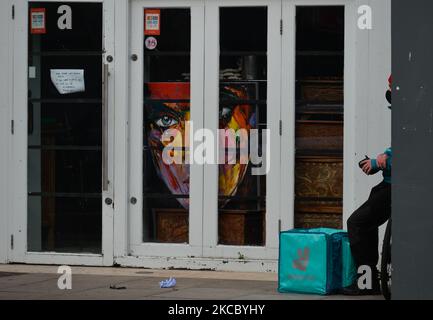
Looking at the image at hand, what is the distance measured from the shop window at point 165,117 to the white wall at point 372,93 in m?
1.92

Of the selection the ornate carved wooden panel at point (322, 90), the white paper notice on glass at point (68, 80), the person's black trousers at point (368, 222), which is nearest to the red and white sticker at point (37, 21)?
the white paper notice on glass at point (68, 80)

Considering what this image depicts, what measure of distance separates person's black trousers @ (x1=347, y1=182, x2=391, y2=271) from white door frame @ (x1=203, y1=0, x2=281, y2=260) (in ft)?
6.91

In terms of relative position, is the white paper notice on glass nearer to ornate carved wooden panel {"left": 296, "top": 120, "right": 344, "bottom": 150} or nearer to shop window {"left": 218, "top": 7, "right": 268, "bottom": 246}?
shop window {"left": 218, "top": 7, "right": 268, "bottom": 246}

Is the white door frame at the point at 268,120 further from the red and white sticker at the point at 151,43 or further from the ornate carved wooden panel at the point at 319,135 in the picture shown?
the red and white sticker at the point at 151,43

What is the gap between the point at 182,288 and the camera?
9.78 metres

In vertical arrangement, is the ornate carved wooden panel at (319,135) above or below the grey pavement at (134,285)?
above

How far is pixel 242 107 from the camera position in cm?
1130

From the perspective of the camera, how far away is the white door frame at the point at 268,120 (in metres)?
11.1

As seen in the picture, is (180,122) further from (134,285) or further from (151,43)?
(134,285)

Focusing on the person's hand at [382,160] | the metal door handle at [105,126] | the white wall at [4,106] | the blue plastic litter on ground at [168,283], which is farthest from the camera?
the white wall at [4,106]

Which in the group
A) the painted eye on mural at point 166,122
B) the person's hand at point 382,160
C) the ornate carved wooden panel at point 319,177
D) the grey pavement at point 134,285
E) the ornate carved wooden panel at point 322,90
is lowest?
the grey pavement at point 134,285

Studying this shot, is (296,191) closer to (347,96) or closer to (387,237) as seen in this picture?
(347,96)
